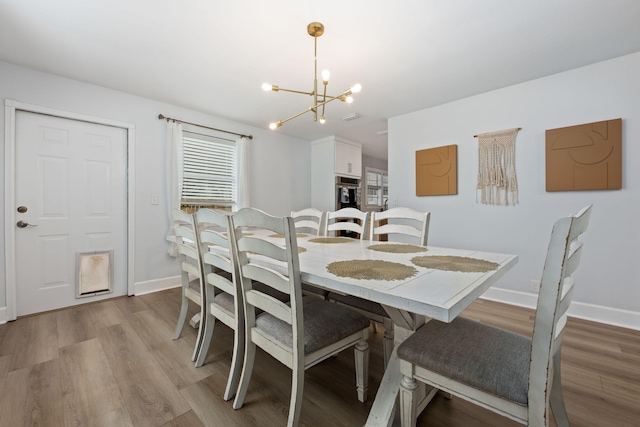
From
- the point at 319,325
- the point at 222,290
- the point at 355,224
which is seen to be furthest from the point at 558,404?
the point at 222,290

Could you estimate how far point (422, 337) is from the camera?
3.48 ft

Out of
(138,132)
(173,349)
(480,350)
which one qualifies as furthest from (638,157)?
(138,132)

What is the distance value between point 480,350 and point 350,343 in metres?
0.56

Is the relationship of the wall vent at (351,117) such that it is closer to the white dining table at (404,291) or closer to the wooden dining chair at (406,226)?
the wooden dining chair at (406,226)

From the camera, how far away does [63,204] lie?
2695 millimetres

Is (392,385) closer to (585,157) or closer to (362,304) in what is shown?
(362,304)

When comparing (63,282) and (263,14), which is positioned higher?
(263,14)

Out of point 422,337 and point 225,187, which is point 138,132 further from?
point 422,337

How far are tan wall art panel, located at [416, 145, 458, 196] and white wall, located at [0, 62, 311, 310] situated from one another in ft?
7.53

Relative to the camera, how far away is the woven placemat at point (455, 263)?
1158 mm

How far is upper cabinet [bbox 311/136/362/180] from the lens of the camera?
4773 mm

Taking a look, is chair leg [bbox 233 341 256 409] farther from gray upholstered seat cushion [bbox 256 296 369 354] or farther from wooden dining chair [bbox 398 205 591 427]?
wooden dining chair [bbox 398 205 591 427]

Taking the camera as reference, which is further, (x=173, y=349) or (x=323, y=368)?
(x=173, y=349)

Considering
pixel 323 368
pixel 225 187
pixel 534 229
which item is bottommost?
pixel 323 368
